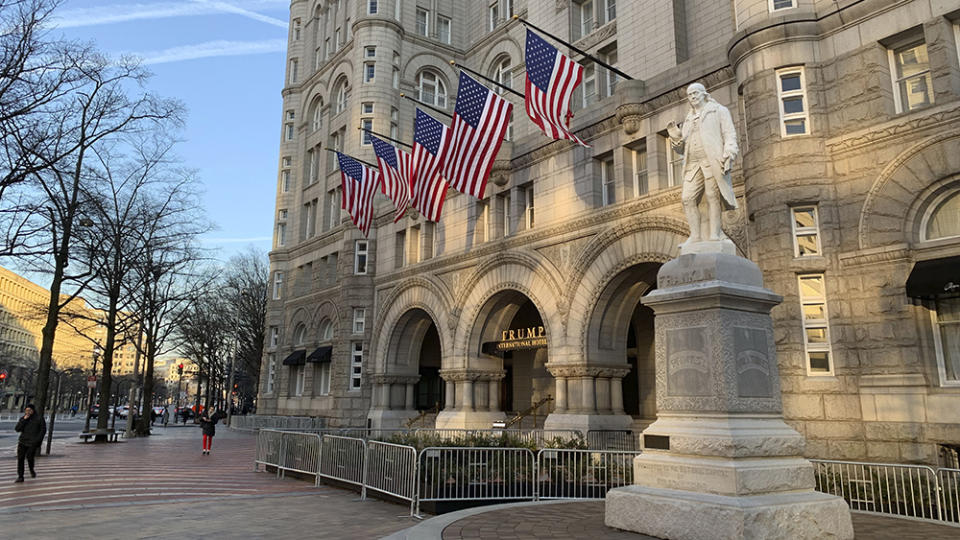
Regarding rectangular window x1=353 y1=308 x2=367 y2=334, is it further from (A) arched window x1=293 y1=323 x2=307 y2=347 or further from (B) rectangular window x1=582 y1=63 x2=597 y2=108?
(B) rectangular window x1=582 y1=63 x2=597 y2=108

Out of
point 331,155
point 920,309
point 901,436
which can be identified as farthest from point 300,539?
point 331,155

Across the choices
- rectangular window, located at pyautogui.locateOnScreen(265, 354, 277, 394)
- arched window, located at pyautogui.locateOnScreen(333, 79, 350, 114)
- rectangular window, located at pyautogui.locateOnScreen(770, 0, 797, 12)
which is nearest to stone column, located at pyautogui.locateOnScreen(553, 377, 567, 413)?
rectangular window, located at pyautogui.locateOnScreen(770, 0, 797, 12)

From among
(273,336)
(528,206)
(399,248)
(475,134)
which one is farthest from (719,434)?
(273,336)

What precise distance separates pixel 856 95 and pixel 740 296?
30.8 ft

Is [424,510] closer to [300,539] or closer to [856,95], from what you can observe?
[300,539]

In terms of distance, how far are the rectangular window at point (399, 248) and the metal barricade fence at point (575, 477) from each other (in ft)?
63.5

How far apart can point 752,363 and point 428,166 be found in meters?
16.1

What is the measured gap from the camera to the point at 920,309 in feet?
44.1

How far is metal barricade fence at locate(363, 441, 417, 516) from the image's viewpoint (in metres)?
11.6

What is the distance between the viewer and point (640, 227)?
19.2 m

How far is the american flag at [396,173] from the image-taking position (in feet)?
78.2

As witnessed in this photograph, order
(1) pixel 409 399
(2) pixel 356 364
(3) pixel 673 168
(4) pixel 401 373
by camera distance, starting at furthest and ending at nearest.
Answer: (2) pixel 356 364, (1) pixel 409 399, (4) pixel 401 373, (3) pixel 673 168

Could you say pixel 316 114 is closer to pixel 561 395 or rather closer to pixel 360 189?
pixel 360 189

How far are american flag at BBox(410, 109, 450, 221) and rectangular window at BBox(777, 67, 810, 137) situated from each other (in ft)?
33.9
